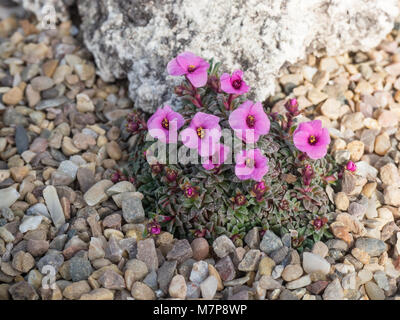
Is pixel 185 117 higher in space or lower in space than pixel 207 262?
higher

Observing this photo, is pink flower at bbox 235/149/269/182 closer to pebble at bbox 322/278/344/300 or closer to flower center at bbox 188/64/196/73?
flower center at bbox 188/64/196/73

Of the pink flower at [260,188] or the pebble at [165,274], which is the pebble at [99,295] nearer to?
the pebble at [165,274]

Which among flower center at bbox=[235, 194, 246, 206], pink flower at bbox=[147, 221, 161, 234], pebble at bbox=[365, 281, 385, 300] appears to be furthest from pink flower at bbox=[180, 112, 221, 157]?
pebble at bbox=[365, 281, 385, 300]

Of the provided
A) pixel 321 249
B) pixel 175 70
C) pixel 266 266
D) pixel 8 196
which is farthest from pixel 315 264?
pixel 8 196

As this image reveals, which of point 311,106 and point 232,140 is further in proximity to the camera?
point 311,106

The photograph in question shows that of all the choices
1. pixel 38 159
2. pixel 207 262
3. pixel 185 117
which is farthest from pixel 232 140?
pixel 38 159
